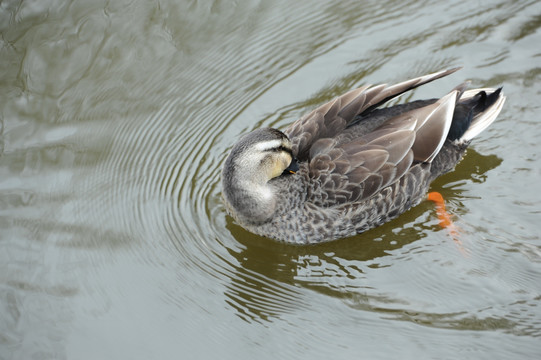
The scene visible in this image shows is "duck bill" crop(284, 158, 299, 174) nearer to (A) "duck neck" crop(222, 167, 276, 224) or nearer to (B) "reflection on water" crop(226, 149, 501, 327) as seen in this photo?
(A) "duck neck" crop(222, 167, 276, 224)

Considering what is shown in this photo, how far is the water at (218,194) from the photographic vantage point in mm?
5098

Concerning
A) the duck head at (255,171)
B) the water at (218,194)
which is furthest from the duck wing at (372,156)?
the water at (218,194)

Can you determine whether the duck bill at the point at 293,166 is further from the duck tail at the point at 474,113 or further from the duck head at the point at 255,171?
the duck tail at the point at 474,113

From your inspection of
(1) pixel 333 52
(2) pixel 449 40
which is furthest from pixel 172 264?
(2) pixel 449 40

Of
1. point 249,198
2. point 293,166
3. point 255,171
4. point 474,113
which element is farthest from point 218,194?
point 474,113

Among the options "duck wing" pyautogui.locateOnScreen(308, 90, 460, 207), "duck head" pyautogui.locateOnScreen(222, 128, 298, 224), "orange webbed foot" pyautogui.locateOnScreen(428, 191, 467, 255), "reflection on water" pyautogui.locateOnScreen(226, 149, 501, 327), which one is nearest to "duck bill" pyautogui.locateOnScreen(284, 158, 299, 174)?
"duck head" pyautogui.locateOnScreen(222, 128, 298, 224)

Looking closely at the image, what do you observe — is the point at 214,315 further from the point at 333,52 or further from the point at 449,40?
the point at 449,40

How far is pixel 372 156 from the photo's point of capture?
18.4 ft

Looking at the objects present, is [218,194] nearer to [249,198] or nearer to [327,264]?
[249,198]

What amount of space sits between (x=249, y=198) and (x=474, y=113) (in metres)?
2.41

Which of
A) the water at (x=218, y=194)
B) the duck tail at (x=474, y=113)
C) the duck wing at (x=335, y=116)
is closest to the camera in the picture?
the water at (x=218, y=194)

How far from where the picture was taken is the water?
16.7 feet

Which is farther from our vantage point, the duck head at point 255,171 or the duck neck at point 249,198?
the duck neck at point 249,198

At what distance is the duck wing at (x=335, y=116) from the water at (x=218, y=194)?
0.93 m
